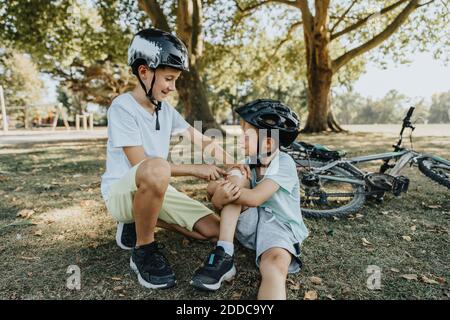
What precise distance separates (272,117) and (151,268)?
1510 millimetres

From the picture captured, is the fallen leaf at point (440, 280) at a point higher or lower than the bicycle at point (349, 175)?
lower

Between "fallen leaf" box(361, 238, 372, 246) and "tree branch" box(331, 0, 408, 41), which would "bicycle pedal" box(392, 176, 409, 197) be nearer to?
"fallen leaf" box(361, 238, 372, 246)

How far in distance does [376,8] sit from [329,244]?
1655 cm

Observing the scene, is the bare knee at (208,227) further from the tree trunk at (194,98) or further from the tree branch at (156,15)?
the tree branch at (156,15)

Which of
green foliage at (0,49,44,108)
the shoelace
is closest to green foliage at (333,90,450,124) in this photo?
green foliage at (0,49,44,108)

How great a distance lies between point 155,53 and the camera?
2.53 metres

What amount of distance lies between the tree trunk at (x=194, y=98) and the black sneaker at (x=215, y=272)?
940cm

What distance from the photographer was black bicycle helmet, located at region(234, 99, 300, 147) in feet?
8.80

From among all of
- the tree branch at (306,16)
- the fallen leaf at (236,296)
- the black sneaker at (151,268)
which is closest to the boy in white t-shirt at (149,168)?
the black sneaker at (151,268)

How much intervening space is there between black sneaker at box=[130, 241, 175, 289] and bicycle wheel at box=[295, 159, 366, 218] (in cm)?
183

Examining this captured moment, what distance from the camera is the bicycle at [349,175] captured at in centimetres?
380

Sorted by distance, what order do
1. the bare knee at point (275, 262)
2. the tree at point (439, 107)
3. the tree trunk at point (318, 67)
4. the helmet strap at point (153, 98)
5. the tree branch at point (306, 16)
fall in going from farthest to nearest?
the tree at point (439, 107) < the tree trunk at point (318, 67) < the tree branch at point (306, 16) < the helmet strap at point (153, 98) < the bare knee at point (275, 262)

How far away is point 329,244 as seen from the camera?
2943mm

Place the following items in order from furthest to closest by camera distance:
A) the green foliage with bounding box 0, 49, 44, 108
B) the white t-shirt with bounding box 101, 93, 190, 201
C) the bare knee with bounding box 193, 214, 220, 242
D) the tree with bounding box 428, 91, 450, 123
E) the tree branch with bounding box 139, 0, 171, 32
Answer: the tree with bounding box 428, 91, 450, 123, the green foliage with bounding box 0, 49, 44, 108, the tree branch with bounding box 139, 0, 171, 32, the bare knee with bounding box 193, 214, 220, 242, the white t-shirt with bounding box 101, 93, 190, 201
